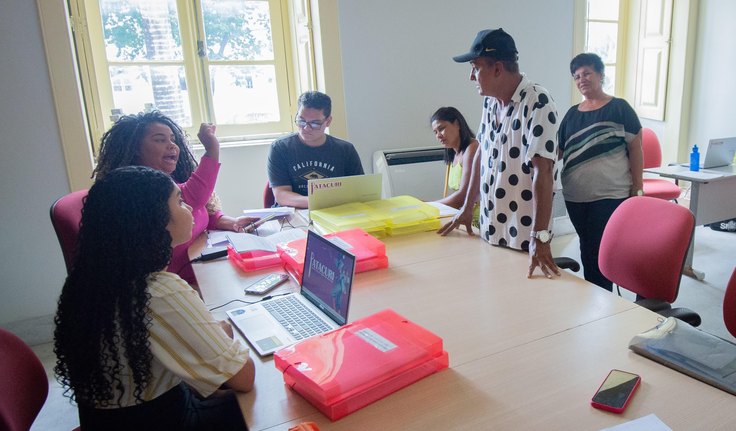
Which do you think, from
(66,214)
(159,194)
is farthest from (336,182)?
(159,194)

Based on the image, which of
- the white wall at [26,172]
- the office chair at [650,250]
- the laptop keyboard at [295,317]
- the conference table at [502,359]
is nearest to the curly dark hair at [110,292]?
the conference table at [502,359]

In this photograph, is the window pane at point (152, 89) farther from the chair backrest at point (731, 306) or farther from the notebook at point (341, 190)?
the chair backrest at point (731, 306)

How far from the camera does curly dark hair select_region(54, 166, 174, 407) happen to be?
3.38ft

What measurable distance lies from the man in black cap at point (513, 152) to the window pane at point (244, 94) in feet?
6.40

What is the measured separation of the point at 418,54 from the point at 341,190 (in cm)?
170

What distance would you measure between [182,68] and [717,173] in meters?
3.50

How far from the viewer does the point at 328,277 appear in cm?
141

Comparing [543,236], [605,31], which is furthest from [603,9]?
[543,236]

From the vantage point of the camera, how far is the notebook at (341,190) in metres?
2.30

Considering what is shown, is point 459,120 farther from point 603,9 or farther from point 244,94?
point 603,9

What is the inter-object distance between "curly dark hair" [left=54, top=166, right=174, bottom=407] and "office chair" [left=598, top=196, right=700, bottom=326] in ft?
4.72

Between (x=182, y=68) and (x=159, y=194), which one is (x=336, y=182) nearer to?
(x=159, y=194)

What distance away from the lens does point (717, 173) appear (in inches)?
126

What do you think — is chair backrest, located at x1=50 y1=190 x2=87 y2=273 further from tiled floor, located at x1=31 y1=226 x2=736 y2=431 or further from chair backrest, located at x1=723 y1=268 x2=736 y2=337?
Answer: chair backrest, located at x1=723 y1=268 x2=736 y2=337
